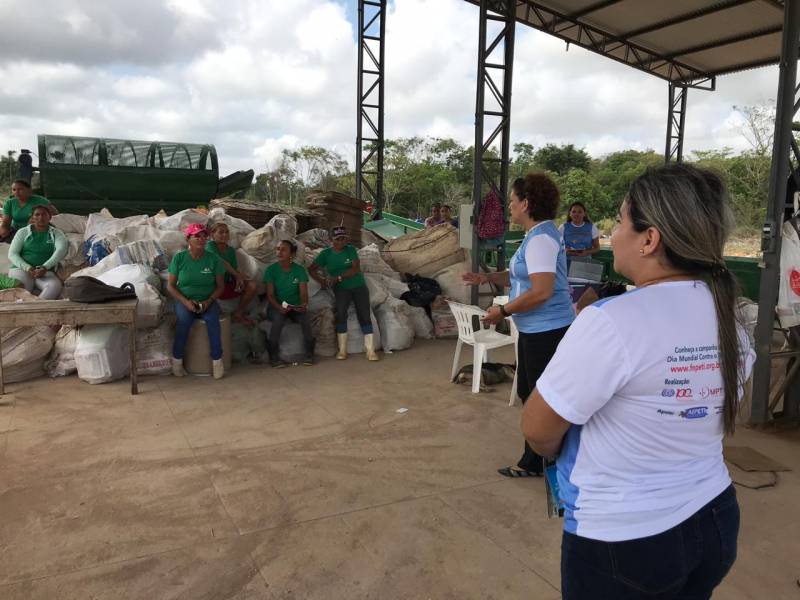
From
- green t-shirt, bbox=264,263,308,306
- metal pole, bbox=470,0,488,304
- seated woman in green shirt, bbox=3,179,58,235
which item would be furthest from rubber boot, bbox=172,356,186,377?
metal pole, bbox=470,0,488,304

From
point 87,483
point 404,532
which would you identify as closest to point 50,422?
point 87,483

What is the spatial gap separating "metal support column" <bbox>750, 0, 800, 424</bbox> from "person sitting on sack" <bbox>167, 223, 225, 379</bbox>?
4.21 m

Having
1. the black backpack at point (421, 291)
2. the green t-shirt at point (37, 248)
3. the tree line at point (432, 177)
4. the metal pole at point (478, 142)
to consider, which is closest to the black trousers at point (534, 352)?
the black backpack at point (421, 291)

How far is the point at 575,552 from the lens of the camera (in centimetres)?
109

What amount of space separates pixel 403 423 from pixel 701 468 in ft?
10.2

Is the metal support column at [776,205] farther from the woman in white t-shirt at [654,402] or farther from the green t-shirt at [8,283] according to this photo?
the green t-shirt at [8,283]

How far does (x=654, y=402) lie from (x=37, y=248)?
5.95 m

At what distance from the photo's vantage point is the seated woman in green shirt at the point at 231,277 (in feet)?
18.6

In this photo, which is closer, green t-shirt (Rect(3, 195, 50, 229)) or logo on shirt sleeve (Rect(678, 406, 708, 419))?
logo on shirt sleeve (Rect(678, 406, 708, 419))

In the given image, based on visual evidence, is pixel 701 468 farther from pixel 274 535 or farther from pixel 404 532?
pixel 274 535

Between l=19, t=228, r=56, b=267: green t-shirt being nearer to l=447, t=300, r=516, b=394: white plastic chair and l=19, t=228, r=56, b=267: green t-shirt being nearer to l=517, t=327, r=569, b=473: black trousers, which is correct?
l=447, t=300, r=516, b=394: white plastic chair

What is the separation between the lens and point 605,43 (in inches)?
386

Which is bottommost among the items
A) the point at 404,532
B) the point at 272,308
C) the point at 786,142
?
the point at 404,532

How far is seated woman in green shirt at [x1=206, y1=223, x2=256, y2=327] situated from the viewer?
567cm
